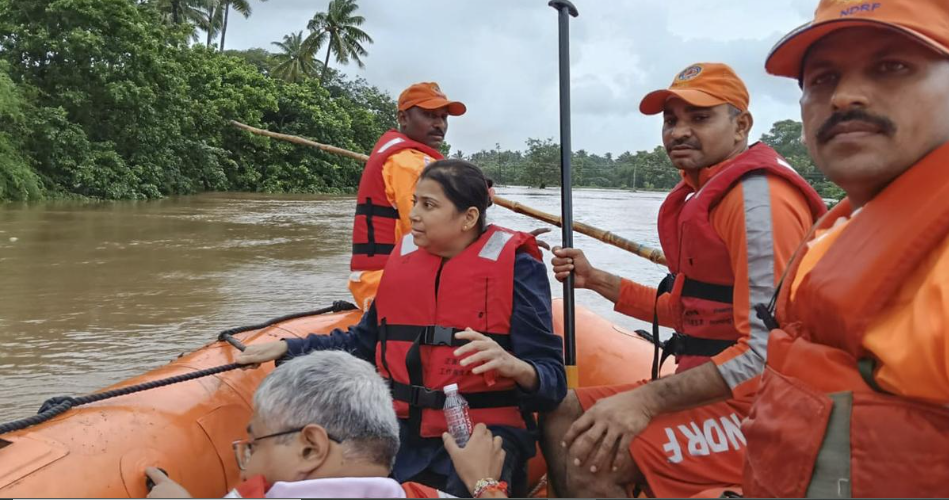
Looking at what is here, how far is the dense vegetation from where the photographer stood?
1780 cm

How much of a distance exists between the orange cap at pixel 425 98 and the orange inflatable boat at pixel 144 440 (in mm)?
1498

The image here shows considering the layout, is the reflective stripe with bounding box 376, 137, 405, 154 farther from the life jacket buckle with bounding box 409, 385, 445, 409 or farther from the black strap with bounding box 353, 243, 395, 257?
the life jacket buckle with bounding box 409, 385, 445, 409

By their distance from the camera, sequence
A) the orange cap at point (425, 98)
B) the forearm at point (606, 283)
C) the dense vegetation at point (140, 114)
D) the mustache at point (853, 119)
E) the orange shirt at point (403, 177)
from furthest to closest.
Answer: the dense vegetation at point (140, 114), the orange cap at point (425, 98), the orange shirt at point (403, 177), the forearm at point (606, 283), the mustache at point (853, 119)

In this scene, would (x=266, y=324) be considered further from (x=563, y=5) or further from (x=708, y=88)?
(x=708, y=88)

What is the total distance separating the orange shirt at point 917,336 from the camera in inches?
34.7

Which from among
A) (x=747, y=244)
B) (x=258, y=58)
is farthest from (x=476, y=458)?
(x=258, y=58)

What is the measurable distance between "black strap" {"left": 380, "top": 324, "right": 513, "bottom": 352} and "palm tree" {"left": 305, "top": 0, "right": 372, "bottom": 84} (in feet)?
128

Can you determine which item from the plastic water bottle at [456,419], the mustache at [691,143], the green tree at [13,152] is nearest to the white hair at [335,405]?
the plastic water bottle at [456,419]

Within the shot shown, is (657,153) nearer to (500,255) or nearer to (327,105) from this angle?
(327,105)

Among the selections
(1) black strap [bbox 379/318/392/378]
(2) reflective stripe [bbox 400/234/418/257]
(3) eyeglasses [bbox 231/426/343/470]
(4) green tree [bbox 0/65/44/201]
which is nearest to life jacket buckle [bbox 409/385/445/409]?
(1) black strap [bbox 379/318/392/378]

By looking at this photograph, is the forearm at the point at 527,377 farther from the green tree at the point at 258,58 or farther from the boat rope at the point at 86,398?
the green tree at the point at 258,58

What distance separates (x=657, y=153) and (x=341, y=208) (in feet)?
163

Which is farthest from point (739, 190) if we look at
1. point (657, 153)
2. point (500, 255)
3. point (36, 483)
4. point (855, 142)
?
point (657, 153)

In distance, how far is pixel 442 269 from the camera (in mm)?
2127
